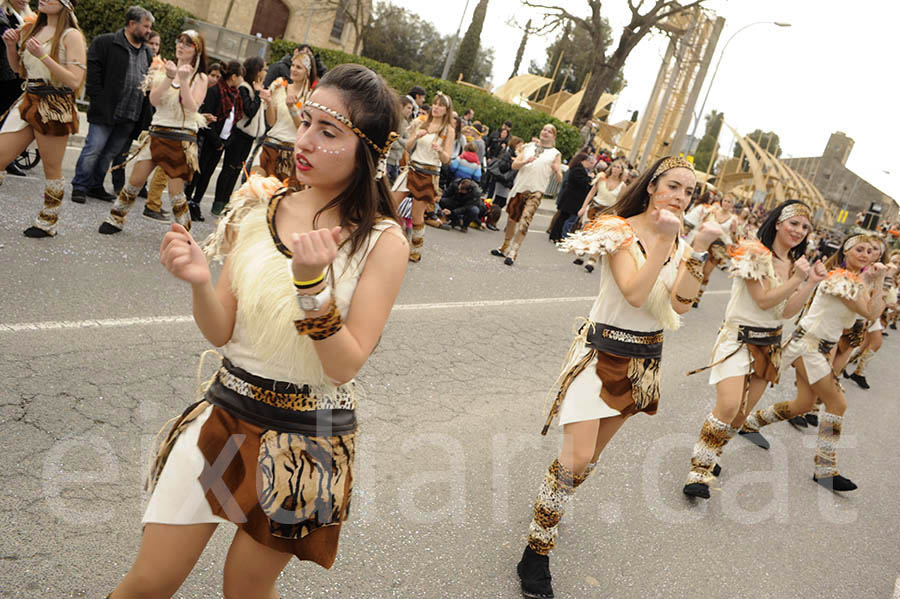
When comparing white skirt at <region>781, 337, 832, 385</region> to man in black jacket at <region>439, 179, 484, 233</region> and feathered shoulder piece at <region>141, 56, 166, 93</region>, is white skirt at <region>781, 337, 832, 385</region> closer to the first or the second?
feathered shoulder piece at <region>141, 56, 166, 93</region>

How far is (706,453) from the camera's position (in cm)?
506

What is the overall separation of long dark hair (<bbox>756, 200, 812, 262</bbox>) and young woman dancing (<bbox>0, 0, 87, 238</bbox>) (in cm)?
549

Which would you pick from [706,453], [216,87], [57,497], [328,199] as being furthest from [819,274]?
[216,87]

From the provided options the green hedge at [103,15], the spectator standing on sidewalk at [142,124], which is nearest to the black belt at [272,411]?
the spectator standing on sidewalk at [142,124]

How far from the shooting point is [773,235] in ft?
16.9

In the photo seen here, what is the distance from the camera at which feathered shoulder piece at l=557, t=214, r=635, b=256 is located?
346 centimetres

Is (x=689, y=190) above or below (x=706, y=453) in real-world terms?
above

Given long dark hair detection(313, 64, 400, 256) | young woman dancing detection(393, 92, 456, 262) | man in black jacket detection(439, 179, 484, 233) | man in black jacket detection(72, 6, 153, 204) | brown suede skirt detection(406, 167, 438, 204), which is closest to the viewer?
long dark hair detection(313, 64, 400, 256)

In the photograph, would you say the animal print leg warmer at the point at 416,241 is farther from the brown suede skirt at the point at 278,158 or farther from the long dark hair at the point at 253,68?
the long dark hair at the point at 253,68

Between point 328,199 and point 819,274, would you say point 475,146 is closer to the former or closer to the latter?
point 819,274

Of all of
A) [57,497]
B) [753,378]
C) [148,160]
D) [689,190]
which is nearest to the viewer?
[57,497]

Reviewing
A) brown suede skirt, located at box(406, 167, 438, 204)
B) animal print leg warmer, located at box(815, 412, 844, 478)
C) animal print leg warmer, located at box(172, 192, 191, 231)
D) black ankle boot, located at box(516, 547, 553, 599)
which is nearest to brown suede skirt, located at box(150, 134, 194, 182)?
animal print leg warmer, located at box(172, 192, 191, 231)

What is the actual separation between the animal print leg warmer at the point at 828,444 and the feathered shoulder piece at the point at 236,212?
5444mm

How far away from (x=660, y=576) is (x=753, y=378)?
1808 millimetres
